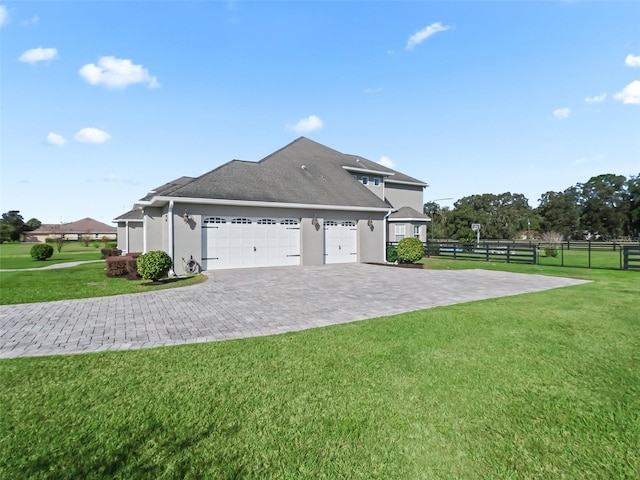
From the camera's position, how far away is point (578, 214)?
70500mm

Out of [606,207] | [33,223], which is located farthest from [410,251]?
[33,223]

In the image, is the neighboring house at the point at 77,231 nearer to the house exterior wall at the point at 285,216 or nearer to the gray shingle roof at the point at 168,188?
the gray shingle roof at the point at 168,188

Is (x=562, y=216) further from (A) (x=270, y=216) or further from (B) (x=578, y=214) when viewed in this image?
(A) (x=270, y=216)

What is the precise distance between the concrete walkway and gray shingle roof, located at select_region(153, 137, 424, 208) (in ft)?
16.2

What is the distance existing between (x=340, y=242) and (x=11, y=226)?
79.5 metres

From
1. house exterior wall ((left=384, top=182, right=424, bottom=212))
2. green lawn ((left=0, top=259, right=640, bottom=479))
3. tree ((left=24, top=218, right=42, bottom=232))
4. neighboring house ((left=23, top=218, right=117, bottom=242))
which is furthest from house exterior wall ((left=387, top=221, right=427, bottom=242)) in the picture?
tree ((left=24, top=218, right=42, bottom=232))

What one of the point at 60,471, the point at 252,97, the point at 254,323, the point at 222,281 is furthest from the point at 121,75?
the point at 60,471

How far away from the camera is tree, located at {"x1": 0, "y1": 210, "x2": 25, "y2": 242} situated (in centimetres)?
6193

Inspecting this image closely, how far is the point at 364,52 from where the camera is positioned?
53.9ft

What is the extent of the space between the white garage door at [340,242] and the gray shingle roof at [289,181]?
4.11ft

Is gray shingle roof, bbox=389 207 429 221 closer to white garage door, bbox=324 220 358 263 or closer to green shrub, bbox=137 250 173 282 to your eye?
white garage door, bbox=324 220 358 263

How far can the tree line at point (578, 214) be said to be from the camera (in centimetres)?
6681

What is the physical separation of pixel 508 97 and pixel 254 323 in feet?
54.6

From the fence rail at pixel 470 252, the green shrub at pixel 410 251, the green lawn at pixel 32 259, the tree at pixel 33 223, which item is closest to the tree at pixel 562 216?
the fence rail at pixel 470 252
